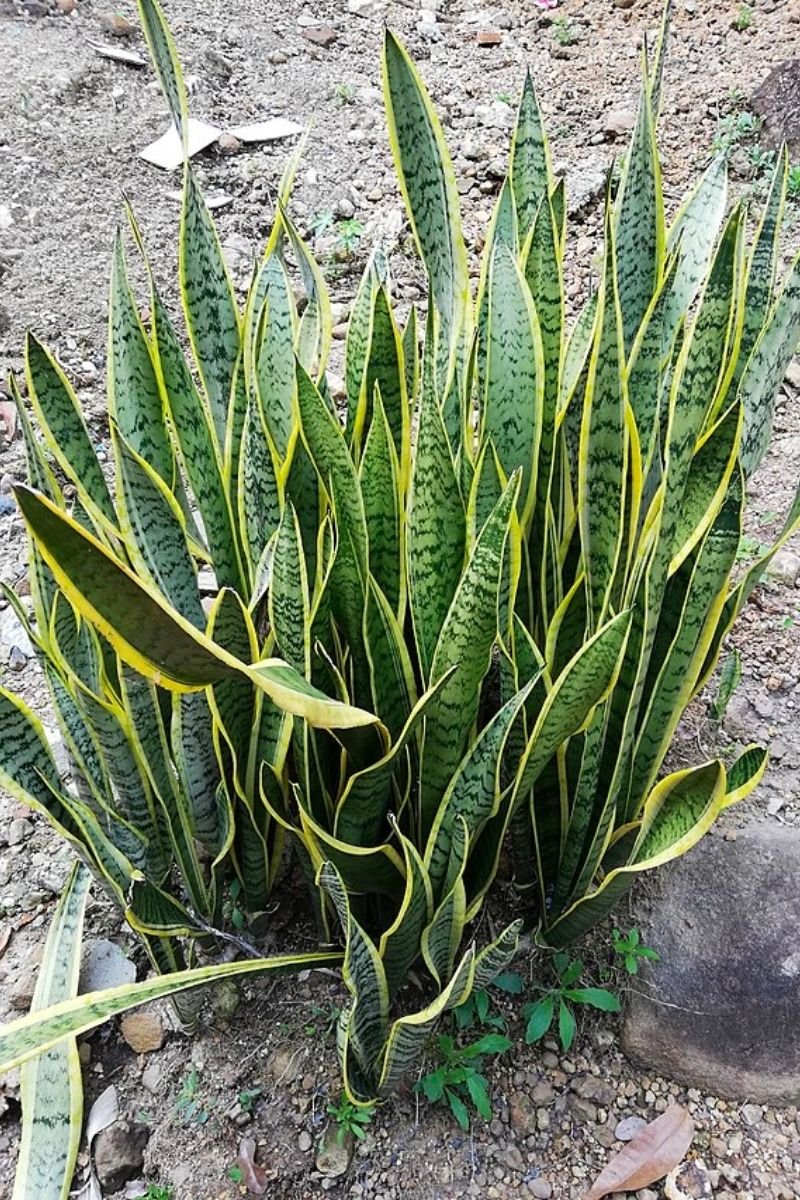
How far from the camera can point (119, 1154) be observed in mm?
1019

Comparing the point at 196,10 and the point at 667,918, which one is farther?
the point at 196,10

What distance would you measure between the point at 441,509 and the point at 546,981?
1.77 ft

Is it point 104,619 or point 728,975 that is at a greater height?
point 104,619

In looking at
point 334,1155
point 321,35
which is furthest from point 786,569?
point 321,35

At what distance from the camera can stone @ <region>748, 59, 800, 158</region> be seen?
2475mm

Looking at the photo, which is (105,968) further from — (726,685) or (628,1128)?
(726,685)

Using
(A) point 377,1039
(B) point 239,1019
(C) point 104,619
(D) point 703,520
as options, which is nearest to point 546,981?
(A) point 377,1039

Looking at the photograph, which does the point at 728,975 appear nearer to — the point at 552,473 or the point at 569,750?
the point at 569,750

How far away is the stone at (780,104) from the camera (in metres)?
2.47

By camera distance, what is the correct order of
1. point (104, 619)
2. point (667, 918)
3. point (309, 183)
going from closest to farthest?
point (104, 619), point (667, 918), point (309, 183)

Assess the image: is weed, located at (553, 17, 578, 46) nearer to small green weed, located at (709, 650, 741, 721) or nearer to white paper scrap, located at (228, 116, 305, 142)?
white paper scrap, located at (228, 116, 305, 142)

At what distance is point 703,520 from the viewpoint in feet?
2.92

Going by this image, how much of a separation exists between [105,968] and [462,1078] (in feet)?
1.38

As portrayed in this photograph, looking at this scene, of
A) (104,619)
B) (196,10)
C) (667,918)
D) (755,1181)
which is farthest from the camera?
(196,10)
